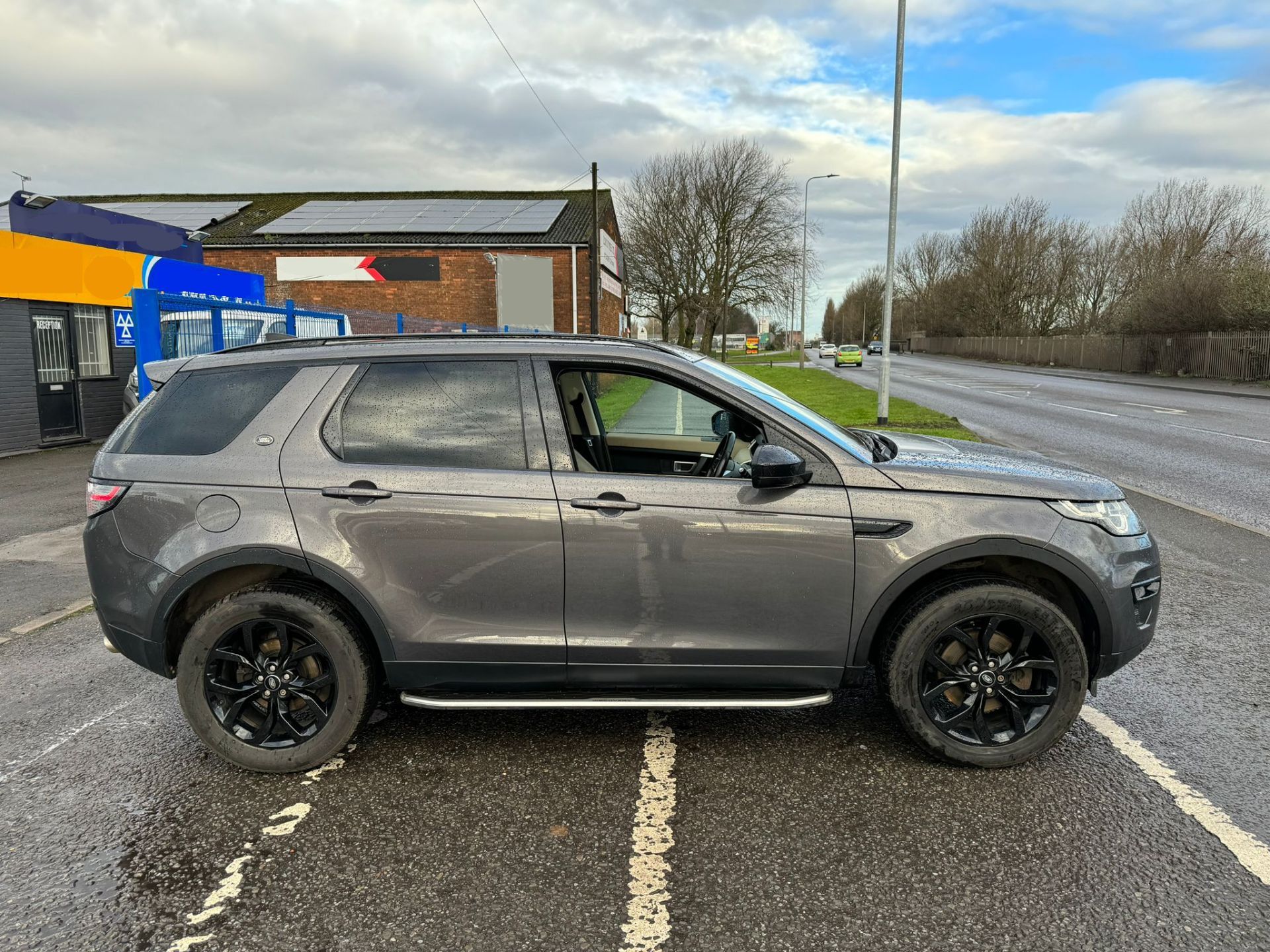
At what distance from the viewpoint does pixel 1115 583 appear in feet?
10.2

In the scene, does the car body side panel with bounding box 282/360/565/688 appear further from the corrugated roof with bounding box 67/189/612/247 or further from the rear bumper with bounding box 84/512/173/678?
the corrugated roof with bounding box 67/189/612/247

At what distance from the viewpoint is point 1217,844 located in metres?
2.67

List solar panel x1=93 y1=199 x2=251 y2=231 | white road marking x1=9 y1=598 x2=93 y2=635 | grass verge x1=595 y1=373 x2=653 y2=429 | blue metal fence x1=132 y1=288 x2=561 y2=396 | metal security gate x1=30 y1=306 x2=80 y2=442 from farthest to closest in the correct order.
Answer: solar panel x1=93 y1=199 x2=251 y2=231 < metal security gate x1=30 y1=306 x2=80 y2=442 < blue metal fence x1=132 y1=288 x2=561 y2=396 < white road marking x1=9 y1=598 x2=93 y2=635 < grass verge x1=595 y1=373 x2=653 y2=429

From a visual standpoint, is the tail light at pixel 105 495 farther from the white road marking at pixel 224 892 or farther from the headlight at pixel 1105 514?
the headlight at pixel 1105 514

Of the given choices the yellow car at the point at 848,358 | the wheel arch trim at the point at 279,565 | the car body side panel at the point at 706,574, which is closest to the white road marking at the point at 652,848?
the car body side panel at the point at 706,574

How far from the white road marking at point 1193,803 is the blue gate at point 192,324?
7330 mm

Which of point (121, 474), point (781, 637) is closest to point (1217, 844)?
point (781, 637)

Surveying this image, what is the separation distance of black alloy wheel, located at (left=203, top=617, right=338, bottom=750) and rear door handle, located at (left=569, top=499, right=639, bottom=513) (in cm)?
117

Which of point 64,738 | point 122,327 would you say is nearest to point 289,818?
point 64,738

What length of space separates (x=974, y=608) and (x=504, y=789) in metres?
1.91

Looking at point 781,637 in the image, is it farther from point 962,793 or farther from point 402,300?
point 402,300

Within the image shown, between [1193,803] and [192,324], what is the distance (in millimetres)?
10417

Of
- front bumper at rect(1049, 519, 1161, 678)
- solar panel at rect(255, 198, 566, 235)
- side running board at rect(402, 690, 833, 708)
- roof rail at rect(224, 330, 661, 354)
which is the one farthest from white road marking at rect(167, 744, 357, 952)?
solar panel at rect(255, 198, 566, 235)

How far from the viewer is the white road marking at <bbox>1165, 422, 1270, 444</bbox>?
1373cm
